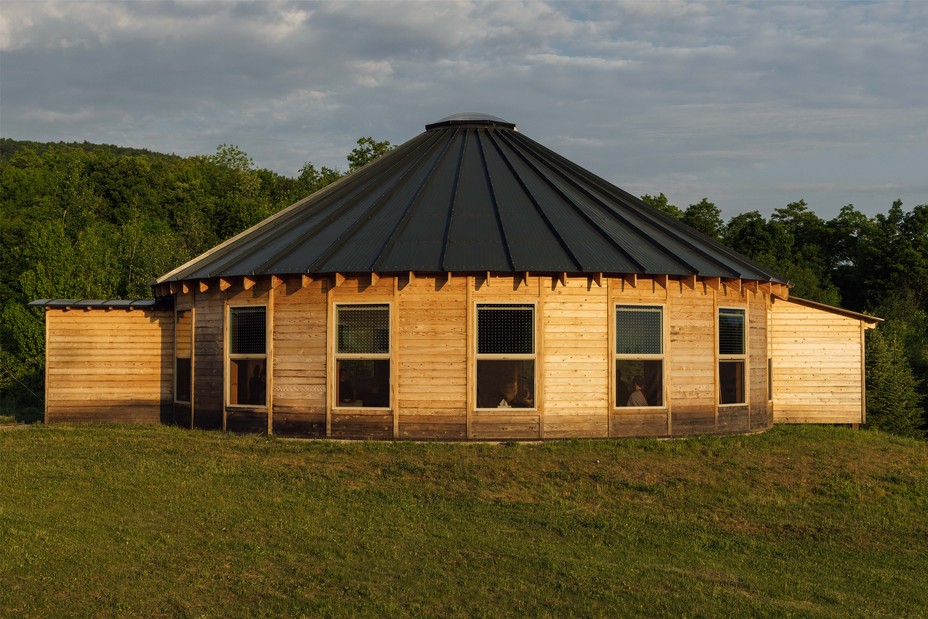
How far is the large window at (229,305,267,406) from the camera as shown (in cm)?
1802

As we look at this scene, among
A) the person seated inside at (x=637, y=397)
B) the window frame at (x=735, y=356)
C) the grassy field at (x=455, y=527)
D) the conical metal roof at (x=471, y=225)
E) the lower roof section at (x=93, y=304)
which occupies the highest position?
the conical metal roof at (x=471, y=225)

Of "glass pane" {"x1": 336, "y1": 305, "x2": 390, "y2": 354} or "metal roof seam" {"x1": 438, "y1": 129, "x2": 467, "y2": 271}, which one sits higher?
"metal roof seam" {"x1": 438, "y1": 129, "x2": 467, "y2": 271}

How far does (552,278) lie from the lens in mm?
17125

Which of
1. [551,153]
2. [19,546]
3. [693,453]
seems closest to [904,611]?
[693,453]

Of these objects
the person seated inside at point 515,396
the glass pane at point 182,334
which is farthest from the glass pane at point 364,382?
the glass pane at point 182,334

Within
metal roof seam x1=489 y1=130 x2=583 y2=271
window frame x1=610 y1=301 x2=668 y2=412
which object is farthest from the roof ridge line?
window frame x1=610 y1=301 x2=668 y2=412

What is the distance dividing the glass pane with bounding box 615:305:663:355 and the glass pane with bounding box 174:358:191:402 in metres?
8.87

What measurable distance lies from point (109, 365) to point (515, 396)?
9.01m

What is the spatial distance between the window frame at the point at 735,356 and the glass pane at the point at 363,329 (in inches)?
Answer: 255

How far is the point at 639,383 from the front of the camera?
17.9 m

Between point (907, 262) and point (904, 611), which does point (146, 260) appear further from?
point (907, 262)

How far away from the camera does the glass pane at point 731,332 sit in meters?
19.0

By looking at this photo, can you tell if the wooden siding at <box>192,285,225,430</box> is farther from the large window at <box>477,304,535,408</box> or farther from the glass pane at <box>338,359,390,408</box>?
the large window at <box>477,304,535,408</box>

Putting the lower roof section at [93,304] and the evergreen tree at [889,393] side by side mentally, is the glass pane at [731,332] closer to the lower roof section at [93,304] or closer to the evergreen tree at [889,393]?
the evergreen tree at [889,393]
